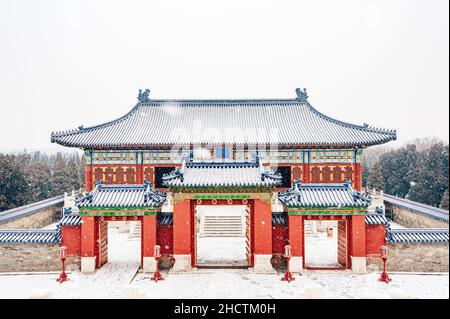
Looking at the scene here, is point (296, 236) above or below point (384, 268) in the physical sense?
above

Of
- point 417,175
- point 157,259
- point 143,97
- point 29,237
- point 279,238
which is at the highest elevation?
point 143,97

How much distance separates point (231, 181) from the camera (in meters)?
15.5

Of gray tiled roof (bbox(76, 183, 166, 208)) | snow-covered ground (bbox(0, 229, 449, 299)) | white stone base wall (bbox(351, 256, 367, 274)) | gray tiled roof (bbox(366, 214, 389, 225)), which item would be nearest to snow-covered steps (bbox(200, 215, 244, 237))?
snow-covered ground (bbox(0, 229, 449, 299))

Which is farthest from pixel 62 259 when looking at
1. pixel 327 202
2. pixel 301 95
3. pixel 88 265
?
pixel 301 95

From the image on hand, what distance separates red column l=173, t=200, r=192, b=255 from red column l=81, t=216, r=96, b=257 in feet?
11.5

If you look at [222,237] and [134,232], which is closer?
[222,237]

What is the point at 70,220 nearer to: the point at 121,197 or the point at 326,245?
the point at 121,197

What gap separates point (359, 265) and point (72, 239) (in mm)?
12384

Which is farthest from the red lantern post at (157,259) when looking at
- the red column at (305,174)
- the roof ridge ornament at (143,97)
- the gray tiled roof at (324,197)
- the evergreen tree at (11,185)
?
the evergreen tree at (11,185)

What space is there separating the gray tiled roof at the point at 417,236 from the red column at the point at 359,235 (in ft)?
3.89

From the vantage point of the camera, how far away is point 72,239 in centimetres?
1582
